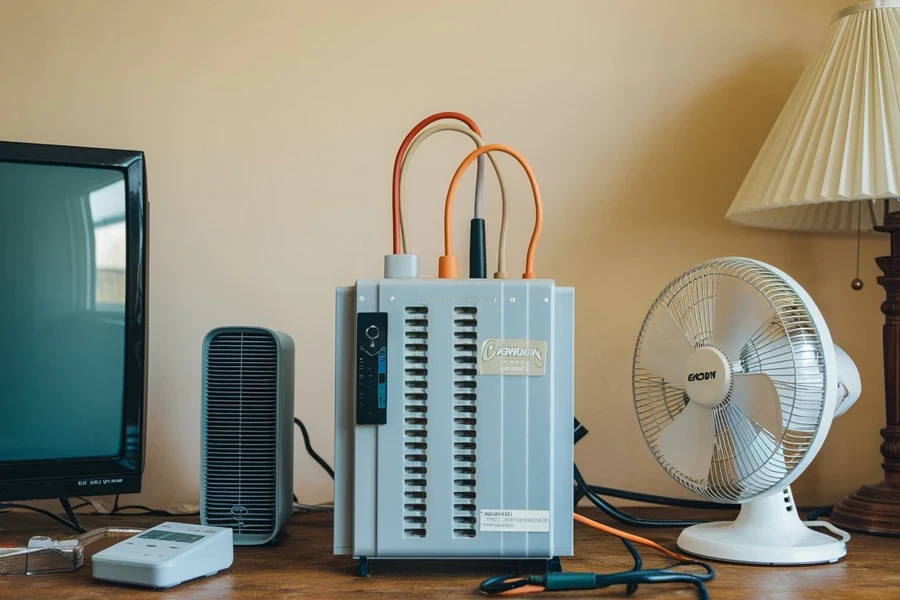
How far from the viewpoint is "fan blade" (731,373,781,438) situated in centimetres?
94

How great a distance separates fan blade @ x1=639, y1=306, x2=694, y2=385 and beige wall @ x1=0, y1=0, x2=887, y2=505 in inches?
10.7

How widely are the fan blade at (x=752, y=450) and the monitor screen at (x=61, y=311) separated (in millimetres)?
804

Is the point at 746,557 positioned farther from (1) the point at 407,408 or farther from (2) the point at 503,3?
(2) the point at 503,3

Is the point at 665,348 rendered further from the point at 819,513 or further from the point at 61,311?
the point at 61,311

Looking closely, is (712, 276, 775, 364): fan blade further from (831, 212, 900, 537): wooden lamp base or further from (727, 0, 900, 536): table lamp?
(831, 212, 900, 537): wooden lamp base

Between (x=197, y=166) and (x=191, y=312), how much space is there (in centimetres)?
25

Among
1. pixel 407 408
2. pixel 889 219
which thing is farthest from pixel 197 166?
pixel 889 219

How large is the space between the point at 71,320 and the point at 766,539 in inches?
Answer: 36.9

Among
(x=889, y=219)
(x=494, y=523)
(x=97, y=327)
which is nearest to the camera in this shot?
(x=494, y=523)

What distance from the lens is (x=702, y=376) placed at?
100 centimetres

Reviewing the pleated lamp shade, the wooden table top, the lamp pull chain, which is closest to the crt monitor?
the wooden table top

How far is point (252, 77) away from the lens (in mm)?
1356

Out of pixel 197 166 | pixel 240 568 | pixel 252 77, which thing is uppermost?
pixel 252 77

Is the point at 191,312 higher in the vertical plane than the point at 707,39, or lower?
lower
